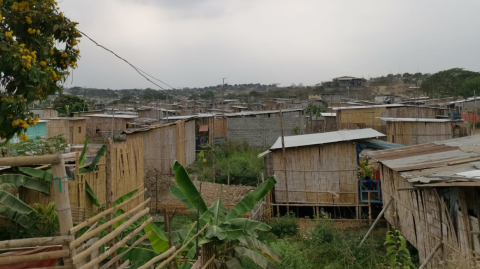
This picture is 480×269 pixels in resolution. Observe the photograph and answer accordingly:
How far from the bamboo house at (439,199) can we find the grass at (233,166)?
Answer: 7.57 metres

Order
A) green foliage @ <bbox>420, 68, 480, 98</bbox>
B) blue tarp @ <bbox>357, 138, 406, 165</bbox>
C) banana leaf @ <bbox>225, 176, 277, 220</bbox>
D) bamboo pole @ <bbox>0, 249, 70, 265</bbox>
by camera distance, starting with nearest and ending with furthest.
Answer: bamboo pole @ <bbox>0, 249, 70, 265</bbox> → banana leaf @ <bbox>225, 176, 277, 220</bbox> → blue tarp @ <bbox>357, 138, 406, 165</bbox> → green foliage @ <bbox>420, 68, 480, 98</bbox>

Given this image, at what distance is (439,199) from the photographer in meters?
6.61

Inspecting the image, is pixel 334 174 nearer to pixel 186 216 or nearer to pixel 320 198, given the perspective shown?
pixel 320 198

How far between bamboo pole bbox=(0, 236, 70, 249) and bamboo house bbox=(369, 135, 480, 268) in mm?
3951

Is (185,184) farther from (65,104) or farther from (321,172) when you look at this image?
(65,104)

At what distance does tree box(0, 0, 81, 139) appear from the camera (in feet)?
16.1

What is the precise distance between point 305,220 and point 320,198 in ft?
2.93

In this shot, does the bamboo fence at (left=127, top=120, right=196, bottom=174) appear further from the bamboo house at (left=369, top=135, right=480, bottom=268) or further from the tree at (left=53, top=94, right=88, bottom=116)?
the tree at (left=53, top=94, right=88, bottom=116)

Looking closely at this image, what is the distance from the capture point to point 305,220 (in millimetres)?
13031

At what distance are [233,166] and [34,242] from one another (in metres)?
16.4

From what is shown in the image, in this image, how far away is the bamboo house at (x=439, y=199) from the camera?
568 centimetres

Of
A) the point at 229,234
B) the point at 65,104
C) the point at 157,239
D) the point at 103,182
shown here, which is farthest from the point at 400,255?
the point at 65,104

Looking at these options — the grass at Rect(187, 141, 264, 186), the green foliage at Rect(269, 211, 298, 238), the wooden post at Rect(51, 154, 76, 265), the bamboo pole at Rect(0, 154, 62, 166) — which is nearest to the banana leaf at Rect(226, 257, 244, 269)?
the wooden post at Rect(51, 154, 76, 265)

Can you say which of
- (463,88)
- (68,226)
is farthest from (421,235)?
(463,88)
